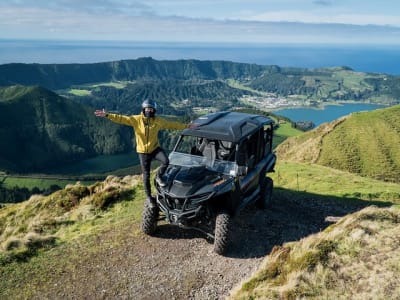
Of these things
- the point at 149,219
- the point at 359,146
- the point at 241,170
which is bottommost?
the point at 359,146

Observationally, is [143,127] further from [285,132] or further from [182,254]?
[285,132]

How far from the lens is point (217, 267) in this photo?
1012cm

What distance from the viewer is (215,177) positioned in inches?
441

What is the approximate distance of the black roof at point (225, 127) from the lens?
1217cm

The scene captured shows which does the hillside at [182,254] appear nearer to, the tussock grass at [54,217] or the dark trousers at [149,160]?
the tussock grass at [54,217]

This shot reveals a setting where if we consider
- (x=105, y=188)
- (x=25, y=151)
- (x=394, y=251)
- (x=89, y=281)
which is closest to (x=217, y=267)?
(x=89, y=281)

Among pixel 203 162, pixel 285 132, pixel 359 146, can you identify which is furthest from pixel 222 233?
pixel 285 132

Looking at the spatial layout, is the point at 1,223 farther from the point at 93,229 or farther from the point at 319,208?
the point at 319,208

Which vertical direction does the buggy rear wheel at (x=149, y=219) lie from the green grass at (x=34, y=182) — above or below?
above

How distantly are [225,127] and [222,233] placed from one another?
370 centimetres

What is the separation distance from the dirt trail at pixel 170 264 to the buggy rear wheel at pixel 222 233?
291 mm

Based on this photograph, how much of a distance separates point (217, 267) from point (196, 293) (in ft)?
3.93

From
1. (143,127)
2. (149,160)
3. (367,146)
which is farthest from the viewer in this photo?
(367,146)

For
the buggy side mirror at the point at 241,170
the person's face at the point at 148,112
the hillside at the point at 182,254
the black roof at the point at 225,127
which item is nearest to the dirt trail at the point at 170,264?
the hillside at the point at 182,254
